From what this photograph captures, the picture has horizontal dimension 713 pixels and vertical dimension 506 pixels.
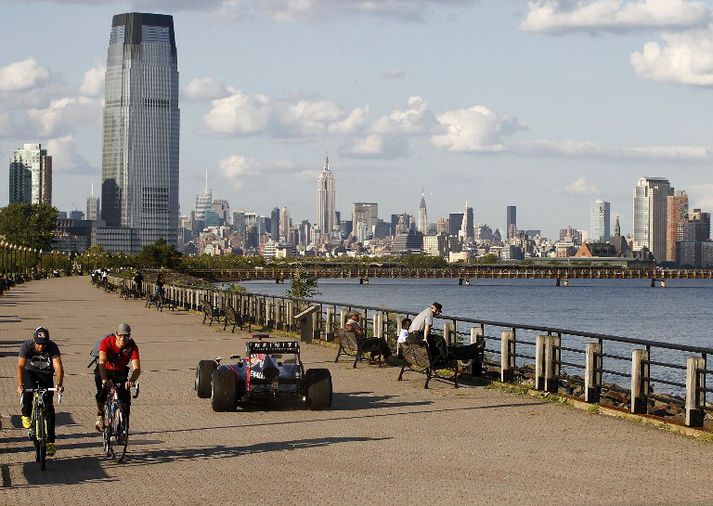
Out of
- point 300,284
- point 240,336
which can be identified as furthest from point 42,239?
point 240,336

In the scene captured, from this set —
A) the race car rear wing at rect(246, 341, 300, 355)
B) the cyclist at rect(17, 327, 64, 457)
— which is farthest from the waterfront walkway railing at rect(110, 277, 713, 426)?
the cyclist at rect(17, 327, 64, 457)

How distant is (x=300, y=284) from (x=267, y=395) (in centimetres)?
3404

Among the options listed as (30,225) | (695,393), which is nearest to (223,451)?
(695,393)

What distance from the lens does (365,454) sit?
14227 millimetres

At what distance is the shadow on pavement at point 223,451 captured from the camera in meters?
14.0

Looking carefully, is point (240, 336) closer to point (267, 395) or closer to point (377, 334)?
point (377, 334)

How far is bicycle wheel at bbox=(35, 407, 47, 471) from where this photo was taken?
43.4ft

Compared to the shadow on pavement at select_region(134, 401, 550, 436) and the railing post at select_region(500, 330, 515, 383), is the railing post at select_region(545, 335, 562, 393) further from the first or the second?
the railing post at select_region(500, 330, 515, 383)

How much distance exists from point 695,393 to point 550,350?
4.16 metres

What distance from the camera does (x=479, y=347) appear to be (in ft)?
74.3

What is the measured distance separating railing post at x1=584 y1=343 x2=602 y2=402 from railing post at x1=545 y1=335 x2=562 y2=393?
111cm

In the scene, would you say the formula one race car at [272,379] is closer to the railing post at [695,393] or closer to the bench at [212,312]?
the railing post at [695,393]

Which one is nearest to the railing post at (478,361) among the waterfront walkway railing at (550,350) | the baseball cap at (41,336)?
the waterfront walkway railing at (550,350)

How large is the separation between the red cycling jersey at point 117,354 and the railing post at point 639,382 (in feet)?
23.6
